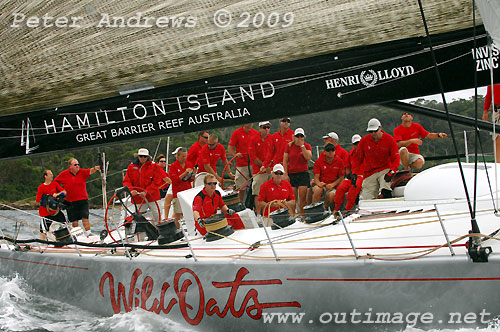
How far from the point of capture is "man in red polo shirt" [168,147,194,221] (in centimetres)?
568

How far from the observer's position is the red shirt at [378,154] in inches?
169

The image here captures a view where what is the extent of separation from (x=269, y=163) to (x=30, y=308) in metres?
2.49

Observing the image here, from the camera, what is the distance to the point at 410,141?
5.08 metres

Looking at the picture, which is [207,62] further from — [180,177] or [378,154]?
[180,177]

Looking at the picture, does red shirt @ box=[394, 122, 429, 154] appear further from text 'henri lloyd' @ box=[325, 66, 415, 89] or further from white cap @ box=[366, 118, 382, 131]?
text 'henri lloyd' @ box=[325, 66, 415, 89]

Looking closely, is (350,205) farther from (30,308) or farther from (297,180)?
(30,308)

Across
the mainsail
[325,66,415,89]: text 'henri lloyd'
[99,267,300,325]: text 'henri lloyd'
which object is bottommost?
[99,267,300,325]: text 'henri lloyd'

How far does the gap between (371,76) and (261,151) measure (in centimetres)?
275

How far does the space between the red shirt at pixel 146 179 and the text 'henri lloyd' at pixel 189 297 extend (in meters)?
1.59

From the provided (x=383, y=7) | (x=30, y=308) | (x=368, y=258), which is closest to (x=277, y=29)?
(x=383, y=7)

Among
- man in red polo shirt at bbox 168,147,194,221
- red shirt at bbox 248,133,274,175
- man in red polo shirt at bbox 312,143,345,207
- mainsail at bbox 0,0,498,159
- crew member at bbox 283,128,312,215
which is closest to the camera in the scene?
mainsail at bbox 0,0,498,159

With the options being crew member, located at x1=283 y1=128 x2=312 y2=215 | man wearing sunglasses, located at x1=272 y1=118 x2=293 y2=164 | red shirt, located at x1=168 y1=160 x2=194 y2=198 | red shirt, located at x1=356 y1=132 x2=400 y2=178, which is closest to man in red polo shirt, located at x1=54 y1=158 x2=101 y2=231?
red shirt, located at x1=168 y1=160 x2=194 y2=198

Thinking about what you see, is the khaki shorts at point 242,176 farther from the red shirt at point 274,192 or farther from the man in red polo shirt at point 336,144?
the red shirt at point 274,192

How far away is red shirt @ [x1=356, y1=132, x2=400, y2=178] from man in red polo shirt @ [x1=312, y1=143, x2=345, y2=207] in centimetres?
48
